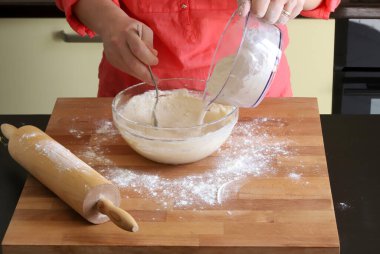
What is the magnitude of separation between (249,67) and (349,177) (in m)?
0.29

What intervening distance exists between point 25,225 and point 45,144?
5.9 inches

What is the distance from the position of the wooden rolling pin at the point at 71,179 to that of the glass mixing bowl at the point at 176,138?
0.38 ft

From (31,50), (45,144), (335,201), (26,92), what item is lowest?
(26,92)

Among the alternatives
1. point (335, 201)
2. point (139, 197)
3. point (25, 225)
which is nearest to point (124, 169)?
point (139, 197)

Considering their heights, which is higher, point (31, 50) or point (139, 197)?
point (139, 197)

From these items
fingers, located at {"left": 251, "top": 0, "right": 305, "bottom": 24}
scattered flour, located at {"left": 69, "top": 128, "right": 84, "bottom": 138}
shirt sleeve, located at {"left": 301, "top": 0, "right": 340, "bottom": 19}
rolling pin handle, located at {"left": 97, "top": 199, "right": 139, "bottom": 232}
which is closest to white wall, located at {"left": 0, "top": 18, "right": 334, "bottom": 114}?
shirt sleeve, located at {"left": 301, "top": 0, "right": 340, "bottom": 19}

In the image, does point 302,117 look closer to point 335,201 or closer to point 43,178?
point 335,201

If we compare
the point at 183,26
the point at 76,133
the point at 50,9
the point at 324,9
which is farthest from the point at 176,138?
the point at 50,9

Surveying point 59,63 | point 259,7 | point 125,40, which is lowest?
point 59,63

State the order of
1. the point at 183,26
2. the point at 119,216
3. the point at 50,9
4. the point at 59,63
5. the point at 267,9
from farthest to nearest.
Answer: the point at 59,63, the point at 50,9, the point at 183,26, the point at 267,9, the point at 119,216

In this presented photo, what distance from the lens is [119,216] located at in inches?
35.7

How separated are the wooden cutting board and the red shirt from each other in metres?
0.18

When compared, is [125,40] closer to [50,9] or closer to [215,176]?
[215,176]

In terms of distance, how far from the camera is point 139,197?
104 cm
